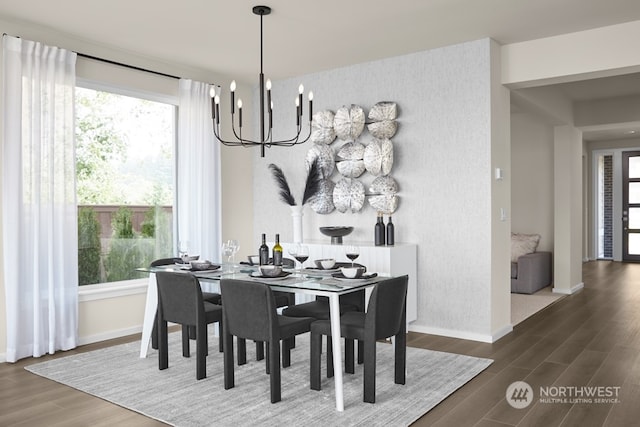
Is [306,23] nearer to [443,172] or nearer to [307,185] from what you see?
[443,172]

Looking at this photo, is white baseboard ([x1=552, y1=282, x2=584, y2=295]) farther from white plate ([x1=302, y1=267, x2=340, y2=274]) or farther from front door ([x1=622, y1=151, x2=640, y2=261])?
white plate ([x1=302, y1=267, x2=340, y2=274])

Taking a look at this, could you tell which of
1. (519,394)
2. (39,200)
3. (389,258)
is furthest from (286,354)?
(39,200)

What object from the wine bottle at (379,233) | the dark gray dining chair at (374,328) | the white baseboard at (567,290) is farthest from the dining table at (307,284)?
the white baseboard at (567,290)

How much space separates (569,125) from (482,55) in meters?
3.24

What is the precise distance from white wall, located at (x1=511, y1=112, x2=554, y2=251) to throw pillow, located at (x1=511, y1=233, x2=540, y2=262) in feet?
1.09

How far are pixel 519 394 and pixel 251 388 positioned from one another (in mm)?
1679

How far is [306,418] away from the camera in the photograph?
3.01m

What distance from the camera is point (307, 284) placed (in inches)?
133

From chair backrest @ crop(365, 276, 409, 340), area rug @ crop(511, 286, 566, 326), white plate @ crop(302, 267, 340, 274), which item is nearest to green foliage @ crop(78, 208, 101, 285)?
white plate @ crop(302, 267, 340, 274)

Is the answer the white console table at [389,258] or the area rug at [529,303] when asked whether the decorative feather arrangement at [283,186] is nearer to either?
the white console table at [389,258]

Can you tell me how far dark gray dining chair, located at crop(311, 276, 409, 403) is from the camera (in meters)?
3.19

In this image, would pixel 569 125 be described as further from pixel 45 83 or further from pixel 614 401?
pixel 45 83

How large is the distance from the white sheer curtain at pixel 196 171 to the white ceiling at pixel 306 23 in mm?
511

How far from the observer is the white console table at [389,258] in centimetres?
482
